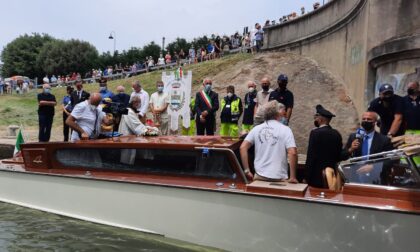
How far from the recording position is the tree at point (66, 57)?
2525 inches

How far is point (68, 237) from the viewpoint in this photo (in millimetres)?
6105

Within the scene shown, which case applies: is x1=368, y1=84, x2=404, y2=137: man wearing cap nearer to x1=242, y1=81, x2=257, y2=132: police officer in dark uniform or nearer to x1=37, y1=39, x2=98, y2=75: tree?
x1=242, y1=81, x2=257, y2=132: police officer in dark uniform

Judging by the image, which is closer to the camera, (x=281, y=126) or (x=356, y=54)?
(x=281, y=126)

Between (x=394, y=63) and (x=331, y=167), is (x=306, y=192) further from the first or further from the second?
(x=394, y=63)

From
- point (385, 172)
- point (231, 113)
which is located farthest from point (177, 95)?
point (385, 172)

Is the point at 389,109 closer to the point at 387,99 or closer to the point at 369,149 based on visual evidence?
the point at 387,99

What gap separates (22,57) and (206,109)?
65920 mm

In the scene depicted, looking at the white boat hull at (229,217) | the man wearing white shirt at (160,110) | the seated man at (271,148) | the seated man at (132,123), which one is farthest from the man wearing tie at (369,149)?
the man wearing white shirt at (160,110)

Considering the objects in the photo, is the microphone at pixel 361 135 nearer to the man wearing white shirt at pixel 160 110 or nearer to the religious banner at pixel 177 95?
the man wearing white shirt at pixel 160 110

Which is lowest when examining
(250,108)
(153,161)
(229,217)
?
(229,217)

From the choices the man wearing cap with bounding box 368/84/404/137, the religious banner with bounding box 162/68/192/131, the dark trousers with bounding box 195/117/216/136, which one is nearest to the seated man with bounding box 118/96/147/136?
the dark trousers with bounding box 195/117/216/136

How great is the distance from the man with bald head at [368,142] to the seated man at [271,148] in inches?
31.0

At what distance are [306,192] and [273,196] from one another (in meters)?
0.33

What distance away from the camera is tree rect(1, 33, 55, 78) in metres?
68.4
